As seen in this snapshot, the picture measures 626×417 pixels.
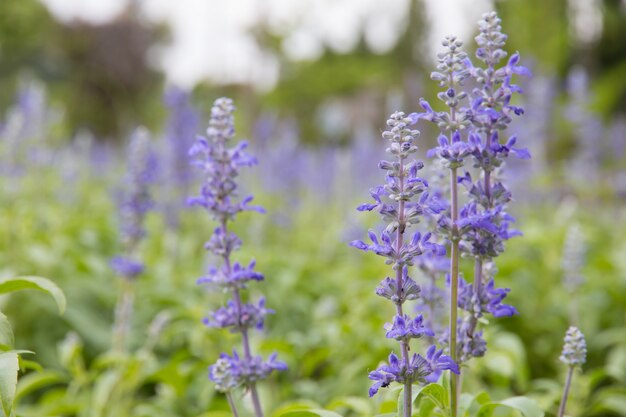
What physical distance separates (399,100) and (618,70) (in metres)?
20.0

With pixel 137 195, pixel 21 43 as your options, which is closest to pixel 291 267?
pixel 137 195

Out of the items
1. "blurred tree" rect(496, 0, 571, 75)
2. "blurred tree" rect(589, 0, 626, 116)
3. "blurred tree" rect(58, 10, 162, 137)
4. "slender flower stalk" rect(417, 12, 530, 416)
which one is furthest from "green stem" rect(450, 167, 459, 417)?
"blurred tree" rect(58, 10, 162, 137)

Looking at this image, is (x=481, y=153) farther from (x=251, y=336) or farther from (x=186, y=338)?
(x=186, y=338)

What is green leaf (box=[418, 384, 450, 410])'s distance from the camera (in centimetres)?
191

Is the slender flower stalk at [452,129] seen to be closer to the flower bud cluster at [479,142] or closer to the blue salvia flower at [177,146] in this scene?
the flower bud cluster at [479,142]

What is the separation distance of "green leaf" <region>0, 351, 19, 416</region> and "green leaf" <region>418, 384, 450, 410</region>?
116 cm

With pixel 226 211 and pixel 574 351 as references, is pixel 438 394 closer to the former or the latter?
pixel 574 351

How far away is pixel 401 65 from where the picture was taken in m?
30.1

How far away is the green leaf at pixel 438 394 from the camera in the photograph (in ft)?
6.27

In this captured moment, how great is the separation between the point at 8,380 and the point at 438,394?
1242 millimetres

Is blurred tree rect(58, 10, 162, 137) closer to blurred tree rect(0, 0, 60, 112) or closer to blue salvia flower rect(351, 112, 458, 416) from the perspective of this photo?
blurred tree rect(0, 0, 60, 112)

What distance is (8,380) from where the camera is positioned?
1.87m

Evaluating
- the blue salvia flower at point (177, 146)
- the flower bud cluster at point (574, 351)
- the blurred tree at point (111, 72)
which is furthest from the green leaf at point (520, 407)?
the blurred tree at point (111, 72)

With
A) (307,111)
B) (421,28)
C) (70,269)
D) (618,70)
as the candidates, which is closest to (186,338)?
(70,269)
